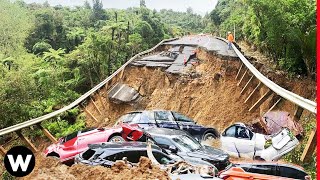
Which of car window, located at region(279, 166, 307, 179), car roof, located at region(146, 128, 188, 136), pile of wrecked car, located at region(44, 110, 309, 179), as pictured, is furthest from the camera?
car roof, located at region(146, 128, 188, 136)

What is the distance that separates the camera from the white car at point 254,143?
13.0 feet

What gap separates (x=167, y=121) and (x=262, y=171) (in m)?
0.81

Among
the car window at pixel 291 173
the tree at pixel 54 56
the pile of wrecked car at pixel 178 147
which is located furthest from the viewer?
the tree at pixel 54 56

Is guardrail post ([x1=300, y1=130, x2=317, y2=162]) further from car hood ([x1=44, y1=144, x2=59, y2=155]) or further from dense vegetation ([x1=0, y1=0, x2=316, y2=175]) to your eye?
car hood ([x1=44, y1=144, x2=59, y2=155])

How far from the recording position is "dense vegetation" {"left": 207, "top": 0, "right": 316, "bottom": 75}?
4.15m

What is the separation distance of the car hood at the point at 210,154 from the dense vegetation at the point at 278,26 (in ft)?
2.85

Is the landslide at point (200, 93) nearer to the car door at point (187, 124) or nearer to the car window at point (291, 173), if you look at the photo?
the car door at point (187, 124)

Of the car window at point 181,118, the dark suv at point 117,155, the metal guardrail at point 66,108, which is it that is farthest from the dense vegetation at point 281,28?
the dark suv at point 117,155

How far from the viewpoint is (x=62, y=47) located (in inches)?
173

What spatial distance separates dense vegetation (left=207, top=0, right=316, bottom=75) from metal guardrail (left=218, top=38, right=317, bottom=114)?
0.59 ft

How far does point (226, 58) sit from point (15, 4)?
173 cm

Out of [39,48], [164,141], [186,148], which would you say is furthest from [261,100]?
[39,48]

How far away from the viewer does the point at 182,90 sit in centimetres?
438

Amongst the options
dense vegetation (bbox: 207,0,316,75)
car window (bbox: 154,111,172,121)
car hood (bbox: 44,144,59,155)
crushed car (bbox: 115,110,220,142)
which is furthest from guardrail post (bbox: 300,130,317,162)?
car hood (bbox: 44,144,59,155)
